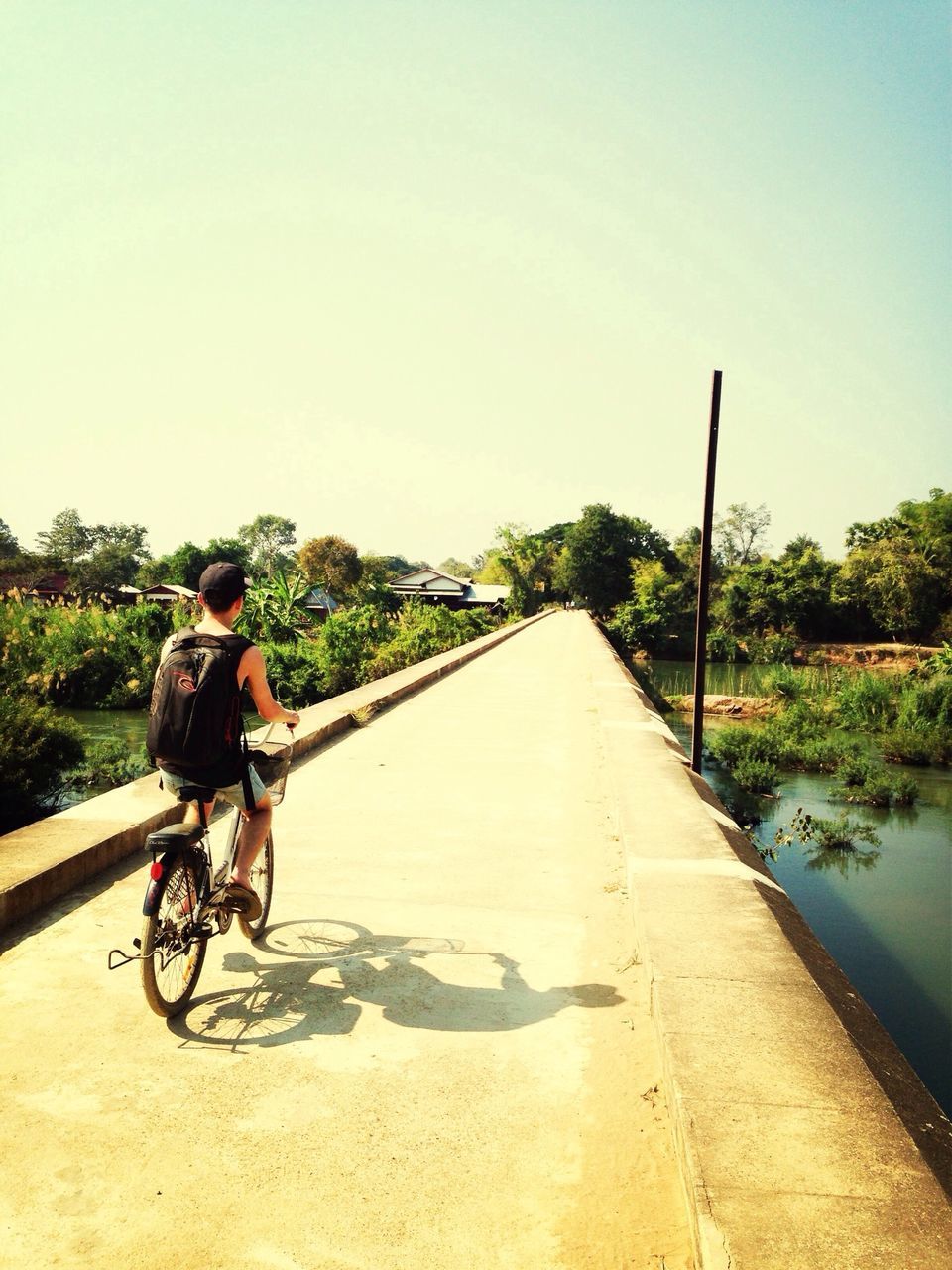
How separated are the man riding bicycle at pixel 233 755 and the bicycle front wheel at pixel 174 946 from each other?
205mm

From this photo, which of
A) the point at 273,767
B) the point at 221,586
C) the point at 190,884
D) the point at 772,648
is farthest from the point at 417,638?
the point at 772,648

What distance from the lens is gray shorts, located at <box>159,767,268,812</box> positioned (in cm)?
325

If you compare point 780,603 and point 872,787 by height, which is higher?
point 780,603

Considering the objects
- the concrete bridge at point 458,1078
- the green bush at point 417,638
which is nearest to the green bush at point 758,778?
the green bush at point 417,638

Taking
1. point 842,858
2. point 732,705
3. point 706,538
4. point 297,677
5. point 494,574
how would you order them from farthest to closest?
point 494,574 < point 732,705 < point 297,677 < point 706,538 < point 842,858

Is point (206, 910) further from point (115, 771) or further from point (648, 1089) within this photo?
point (115, 771)

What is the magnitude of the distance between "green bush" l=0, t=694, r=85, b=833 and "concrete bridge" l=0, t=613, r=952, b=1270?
8.61 ft

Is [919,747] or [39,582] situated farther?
[39,582]

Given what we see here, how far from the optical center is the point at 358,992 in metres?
3.27

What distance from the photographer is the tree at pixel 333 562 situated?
74.4 meters

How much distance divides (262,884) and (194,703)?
1109 mm

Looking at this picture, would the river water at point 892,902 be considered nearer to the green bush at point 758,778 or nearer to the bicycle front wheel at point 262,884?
the green bush at point 758,778

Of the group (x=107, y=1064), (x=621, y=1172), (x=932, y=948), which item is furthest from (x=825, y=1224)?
(x=932, y=948)

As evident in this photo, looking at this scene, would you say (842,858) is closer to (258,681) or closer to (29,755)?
(29,755)
